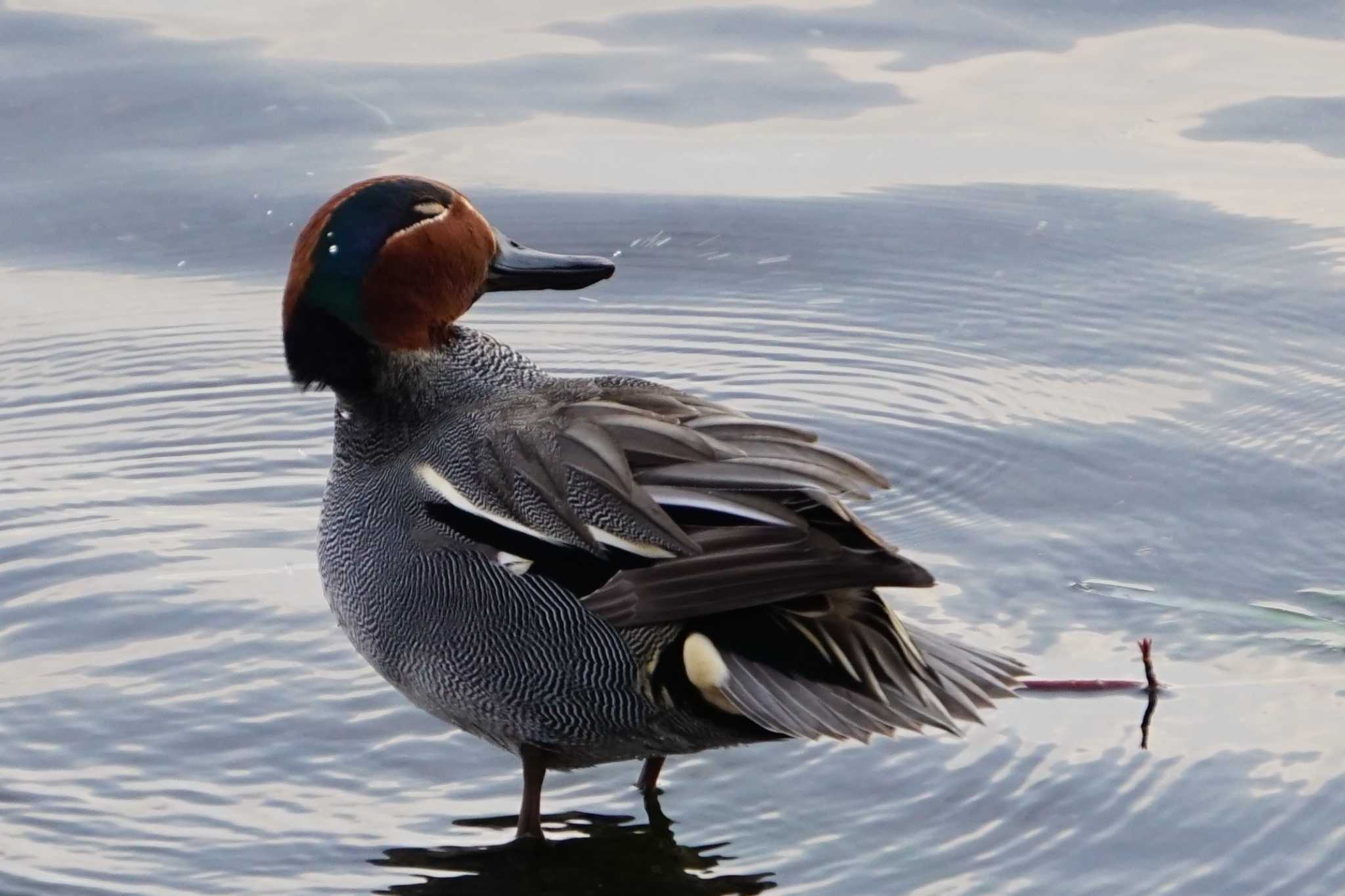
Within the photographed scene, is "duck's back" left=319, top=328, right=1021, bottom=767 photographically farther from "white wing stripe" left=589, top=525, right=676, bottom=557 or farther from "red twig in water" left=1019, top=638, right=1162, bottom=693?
"red twig in water" left=1019, top=638, right=1162, bottom=693

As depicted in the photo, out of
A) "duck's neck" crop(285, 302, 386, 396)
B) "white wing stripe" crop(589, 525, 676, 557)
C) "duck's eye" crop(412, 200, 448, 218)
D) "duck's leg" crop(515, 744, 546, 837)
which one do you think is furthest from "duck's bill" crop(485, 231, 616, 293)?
"duck's leg" crop(515, 744, 546, 837)

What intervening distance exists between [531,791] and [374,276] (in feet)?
4.05

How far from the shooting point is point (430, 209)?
16.4ft

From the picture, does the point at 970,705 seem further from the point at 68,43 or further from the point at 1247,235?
the point at 68,43

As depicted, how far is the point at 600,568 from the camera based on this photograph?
14.5ft

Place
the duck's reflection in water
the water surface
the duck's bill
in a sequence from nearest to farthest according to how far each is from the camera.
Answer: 1. the duck's reflection in water
2. the water surface
3. the duck's bill

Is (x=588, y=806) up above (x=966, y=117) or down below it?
below

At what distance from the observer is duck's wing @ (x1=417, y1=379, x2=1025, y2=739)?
4.20m

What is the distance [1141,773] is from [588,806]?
122cm

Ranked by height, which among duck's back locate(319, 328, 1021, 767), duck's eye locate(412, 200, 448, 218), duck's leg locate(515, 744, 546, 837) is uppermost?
duck's eye locate(412, 200, 448, 218)

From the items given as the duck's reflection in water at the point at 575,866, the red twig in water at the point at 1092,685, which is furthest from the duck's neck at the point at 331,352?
the red twig in water at the point at 1092,685

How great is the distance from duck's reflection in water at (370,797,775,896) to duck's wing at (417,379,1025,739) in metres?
0.35

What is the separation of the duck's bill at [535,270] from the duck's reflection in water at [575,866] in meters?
1.33

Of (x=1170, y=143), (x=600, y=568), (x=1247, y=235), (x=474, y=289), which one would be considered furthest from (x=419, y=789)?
(x=1170, y=143)
